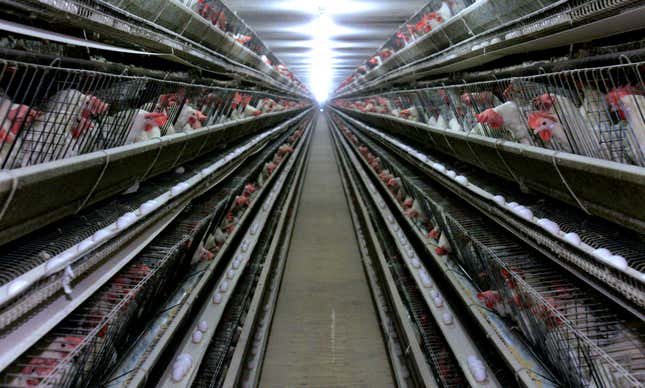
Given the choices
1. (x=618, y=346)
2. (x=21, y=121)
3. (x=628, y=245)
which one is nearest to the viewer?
(x=21, y=121)

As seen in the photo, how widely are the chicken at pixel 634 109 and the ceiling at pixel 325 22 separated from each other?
144 inches

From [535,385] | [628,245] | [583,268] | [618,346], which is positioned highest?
[628,245]

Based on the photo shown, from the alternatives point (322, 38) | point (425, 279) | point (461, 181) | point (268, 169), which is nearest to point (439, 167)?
point (461, 181)

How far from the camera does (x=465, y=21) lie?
111 inches

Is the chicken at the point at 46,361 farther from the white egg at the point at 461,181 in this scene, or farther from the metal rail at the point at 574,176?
the white egg at the point at 461,181

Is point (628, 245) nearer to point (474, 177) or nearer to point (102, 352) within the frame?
point (474, 177)

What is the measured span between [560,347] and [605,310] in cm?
21

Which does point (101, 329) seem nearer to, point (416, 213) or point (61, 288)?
point (61, 288)

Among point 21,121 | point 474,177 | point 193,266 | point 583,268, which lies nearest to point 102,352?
point 21,121

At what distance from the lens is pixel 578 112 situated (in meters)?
1.45

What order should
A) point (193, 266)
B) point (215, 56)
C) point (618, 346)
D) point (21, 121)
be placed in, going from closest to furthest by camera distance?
1. point (21, 121)
2. point (618, 346)
3. point (193, 266)
4. point (215, 56)

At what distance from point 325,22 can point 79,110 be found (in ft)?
15.4

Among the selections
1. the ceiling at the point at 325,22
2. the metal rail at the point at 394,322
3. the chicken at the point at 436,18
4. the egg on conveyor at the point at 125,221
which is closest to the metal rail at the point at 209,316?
the egg on conveyor at the point at 125,221

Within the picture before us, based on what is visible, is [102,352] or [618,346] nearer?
[618,346]
